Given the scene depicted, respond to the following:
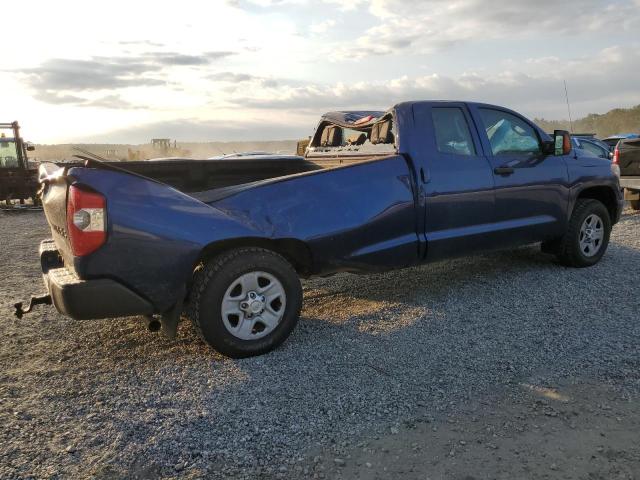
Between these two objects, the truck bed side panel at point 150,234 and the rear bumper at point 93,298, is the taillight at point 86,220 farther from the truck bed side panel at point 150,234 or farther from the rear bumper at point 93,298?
the rear bumper at point 93,298

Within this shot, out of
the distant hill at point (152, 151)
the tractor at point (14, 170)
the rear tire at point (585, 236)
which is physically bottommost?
the rear tire at point (585, 236)

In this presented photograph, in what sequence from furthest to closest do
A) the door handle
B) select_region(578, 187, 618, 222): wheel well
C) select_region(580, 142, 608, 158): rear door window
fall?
select_region(580, 142, 608, 158): rear door window
select_region(578, 187, 618, 222): wheel well
the door handle

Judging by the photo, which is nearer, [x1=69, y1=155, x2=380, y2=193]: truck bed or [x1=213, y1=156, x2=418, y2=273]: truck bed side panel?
[x1=213, y1=156, x2=418, y2=273]: truck bed side panel

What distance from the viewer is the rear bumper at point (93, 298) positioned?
358 centimetres

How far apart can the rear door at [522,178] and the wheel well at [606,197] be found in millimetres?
798

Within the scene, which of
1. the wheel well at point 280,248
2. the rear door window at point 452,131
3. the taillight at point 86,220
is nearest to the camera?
the taillight at point 86,220

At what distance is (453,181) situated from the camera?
5180 millimetres

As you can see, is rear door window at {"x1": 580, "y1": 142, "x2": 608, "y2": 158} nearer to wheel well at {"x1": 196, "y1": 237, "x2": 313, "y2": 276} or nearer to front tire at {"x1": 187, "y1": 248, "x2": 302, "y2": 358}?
wheel well at {"x1": 196, "y1": 237, "x2": 313, "y2": 276}

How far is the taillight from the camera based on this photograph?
11.5 feet

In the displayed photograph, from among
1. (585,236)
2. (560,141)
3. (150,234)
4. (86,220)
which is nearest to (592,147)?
(585,236)

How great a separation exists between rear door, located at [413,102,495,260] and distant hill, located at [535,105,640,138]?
69.4 meters

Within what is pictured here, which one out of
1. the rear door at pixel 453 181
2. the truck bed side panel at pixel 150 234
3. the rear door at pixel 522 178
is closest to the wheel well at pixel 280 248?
the truck bed side panel at pixel 150 234

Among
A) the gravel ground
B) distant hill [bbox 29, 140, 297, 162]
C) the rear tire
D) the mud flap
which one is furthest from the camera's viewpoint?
distant hill [bbox 29, 140, 297, 162]

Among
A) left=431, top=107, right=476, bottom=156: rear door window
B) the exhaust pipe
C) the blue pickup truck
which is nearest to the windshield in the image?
the blue pickup truck
